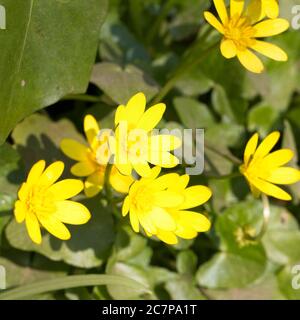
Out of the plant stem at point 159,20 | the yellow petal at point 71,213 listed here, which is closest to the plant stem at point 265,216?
the yellow petal at point 71,213

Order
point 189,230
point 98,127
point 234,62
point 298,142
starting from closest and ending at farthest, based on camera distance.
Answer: point 189,230
point 98,127
point 234,62
point 298,142

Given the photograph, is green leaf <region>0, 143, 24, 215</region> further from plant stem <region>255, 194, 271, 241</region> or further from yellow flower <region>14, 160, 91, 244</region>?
plant stem <region>255, 194, 271, 241</region>

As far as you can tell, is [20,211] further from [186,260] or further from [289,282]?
[289,282]

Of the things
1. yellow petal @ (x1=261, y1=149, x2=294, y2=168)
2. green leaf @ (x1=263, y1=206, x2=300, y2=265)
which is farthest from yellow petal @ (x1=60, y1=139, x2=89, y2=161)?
green leaf @ (x1=263, y1=206, x2=300, y2=265)
